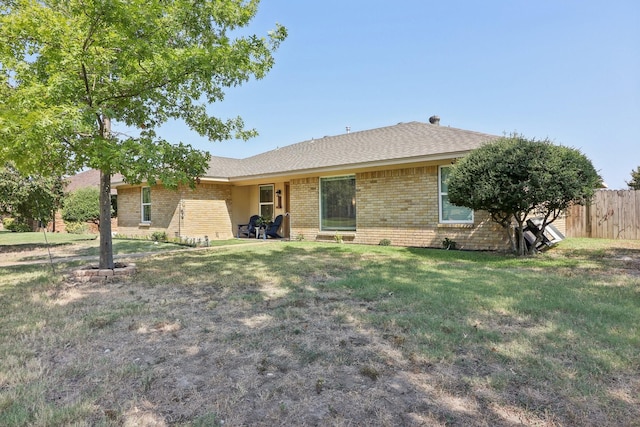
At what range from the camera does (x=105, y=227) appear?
24.6ft

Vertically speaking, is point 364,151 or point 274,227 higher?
point 364,151

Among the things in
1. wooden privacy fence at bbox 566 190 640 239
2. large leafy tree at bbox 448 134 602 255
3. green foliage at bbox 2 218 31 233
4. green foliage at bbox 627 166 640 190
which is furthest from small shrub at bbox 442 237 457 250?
green foliage at bbox 2 218 31 233

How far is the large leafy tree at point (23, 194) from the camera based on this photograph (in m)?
12.8

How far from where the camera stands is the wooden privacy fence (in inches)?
530

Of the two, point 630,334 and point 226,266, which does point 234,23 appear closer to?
point 226,266

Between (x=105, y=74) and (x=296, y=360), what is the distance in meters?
6.08

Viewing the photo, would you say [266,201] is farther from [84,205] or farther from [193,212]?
[84,205]

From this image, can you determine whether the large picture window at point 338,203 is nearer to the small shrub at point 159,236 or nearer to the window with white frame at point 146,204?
the small shrub at point 159,236

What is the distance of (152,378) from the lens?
2.99 metres

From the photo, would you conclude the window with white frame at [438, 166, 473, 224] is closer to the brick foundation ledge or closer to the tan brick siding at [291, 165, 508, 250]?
the tan brick siding at [291, 165, 508, 250]

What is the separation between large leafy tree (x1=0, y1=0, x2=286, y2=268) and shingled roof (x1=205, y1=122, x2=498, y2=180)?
18.1 feet

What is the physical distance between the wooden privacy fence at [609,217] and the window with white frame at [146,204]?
18148 mm

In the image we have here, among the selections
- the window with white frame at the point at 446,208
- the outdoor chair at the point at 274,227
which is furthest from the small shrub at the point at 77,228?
the window with white frame at the point at 446,208

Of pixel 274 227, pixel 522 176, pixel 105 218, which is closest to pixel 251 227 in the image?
pixel 274 227
